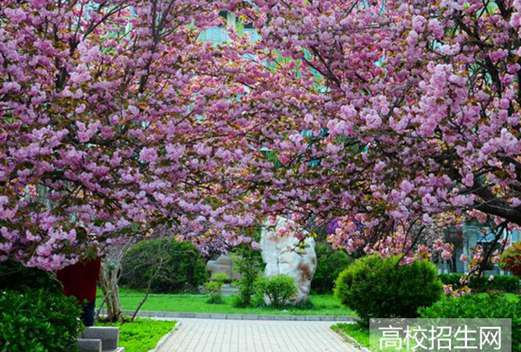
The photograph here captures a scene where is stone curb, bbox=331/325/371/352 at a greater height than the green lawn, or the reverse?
the green lawn

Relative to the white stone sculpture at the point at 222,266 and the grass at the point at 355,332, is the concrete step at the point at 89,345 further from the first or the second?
the white stone sculpture at the point at 222,266

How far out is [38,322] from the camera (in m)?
5.80

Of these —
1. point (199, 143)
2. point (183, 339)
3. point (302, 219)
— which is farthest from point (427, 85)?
point (183, 339)

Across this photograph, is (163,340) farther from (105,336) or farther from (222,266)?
(222,266)

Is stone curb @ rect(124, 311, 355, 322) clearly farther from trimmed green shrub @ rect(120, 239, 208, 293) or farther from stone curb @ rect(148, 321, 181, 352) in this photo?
trimmed green shrub @ rect(120, 239, 208, 293)

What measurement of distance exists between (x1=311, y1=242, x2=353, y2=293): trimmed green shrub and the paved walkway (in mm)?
7441

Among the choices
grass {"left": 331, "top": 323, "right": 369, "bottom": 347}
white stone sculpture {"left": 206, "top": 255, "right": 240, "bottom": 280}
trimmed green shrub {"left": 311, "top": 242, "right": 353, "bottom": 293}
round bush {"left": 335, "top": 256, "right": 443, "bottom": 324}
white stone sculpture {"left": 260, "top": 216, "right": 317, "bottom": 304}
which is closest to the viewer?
grass {"left": 331, "top": 323, "right": 369, "bottom": 347}

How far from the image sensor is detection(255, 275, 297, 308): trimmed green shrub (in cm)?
1917

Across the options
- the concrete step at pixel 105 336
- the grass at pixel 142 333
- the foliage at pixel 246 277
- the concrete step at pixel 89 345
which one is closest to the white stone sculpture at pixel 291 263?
the foliage at pixel 246 277

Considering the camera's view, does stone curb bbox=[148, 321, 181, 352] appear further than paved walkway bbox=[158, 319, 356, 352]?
No

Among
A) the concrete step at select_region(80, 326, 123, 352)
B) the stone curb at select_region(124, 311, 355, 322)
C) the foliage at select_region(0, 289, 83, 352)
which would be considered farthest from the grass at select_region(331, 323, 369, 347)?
the foliage at select_region(0, 289, 83, 352)

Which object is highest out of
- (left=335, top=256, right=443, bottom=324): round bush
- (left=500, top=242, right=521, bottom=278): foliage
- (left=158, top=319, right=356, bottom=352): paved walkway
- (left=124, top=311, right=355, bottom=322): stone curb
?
(left=500, top=242, right=521, bottom=278): foliage

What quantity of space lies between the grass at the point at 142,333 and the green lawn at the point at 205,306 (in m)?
3.43

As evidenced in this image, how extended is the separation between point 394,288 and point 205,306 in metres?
7.71
